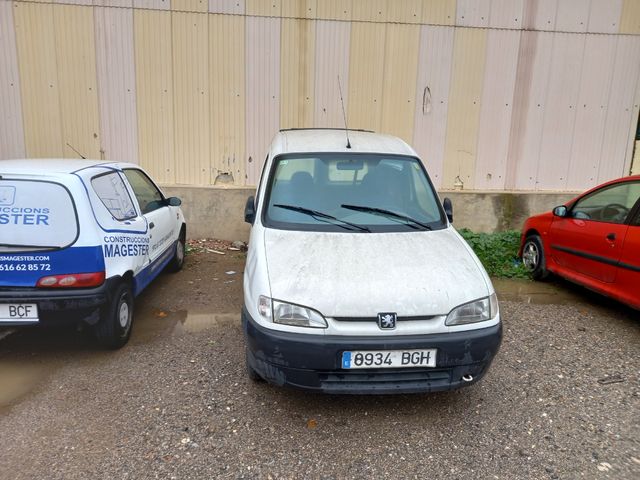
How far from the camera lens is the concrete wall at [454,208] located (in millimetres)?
7898

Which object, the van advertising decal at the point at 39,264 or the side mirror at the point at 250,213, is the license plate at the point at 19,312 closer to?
the van advertising decal at the point at 39,264

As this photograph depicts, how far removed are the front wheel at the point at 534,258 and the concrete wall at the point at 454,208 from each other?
175 cm

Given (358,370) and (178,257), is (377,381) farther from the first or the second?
(178,257)

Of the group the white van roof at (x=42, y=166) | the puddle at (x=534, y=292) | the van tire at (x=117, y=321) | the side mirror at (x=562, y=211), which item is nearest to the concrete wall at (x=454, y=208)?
the puddle at (x=534, y=292)

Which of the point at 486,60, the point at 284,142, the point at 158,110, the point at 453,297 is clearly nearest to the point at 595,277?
the point at 453,297

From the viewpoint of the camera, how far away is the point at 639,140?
8.45m

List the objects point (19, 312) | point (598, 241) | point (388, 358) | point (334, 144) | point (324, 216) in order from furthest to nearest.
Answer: point (598, 241) → point (334, 144) → point (324, 216) → point (19, 312) → point (388, 358)

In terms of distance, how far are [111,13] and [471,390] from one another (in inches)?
289

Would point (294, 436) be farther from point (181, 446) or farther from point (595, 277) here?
point (595, 277)

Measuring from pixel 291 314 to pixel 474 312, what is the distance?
1154 millimetres

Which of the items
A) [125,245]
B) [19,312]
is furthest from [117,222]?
[19,312]

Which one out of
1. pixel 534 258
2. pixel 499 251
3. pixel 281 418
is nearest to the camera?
pixel 281 418

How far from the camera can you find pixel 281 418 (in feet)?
10.7

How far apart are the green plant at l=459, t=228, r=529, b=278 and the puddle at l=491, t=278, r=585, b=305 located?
0.69 feet
